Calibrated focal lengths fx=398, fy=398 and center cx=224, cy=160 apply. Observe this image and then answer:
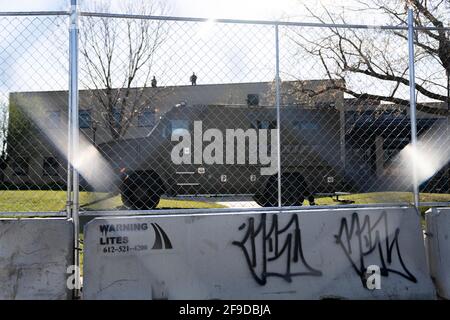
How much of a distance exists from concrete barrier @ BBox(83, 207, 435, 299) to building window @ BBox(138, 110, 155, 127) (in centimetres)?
875

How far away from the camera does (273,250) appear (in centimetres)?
395

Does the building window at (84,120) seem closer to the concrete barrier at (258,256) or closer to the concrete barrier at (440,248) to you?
the concrete barrier at (258,256)

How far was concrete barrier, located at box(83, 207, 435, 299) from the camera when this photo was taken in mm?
3750

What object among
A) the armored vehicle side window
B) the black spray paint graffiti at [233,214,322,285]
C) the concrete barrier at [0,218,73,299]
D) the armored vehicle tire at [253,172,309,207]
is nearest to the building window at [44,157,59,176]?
the armored vehicle side window

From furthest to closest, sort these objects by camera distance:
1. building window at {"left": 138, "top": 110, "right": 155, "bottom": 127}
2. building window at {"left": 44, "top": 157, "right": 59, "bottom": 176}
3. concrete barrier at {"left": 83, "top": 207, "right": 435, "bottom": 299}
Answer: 1. building window at {"left": 44, "top": 157, "right": 59, "bottom": 176}
2. building window at {"left": 138, "top": 110, "right": 155, "bottom": 127}
3. concrete barrier at {"left": 83, "top": 207, "right": 435, "bottom": 299}

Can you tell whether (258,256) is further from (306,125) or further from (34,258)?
(306,125)

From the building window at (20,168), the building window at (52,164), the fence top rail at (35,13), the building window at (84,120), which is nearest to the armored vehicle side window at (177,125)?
the building window at (84,120)

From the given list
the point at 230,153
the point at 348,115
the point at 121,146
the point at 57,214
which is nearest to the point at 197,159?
the point at 230,153

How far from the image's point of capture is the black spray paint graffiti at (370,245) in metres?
4.03

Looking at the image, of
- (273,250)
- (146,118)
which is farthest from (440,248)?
(146,118)

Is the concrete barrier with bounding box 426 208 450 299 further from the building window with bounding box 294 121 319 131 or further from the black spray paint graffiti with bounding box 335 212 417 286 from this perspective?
the building window with bounding box 294 121 319 131

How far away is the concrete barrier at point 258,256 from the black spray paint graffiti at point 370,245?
1 cm
